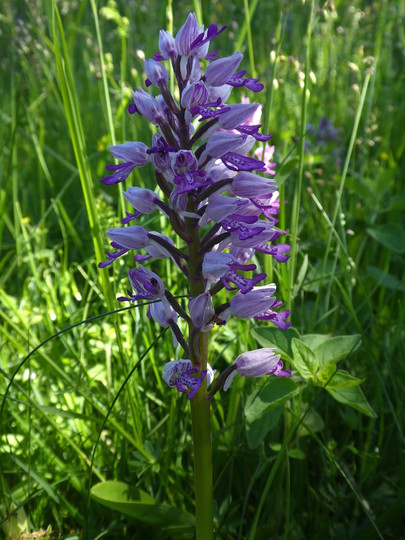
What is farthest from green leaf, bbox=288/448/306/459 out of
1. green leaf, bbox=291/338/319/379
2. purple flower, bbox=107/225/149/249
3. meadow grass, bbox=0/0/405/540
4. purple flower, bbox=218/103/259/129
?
purple flower, bbox=218/103/259/129

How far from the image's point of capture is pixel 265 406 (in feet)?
4.65

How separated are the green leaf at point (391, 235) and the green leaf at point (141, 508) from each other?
137 cm

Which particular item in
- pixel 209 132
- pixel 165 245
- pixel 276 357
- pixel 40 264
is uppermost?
pixel 209 132

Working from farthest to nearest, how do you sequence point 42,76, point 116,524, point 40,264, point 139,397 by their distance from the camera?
point 42,76 → point 40,264 → point 139,397 → point 116,524

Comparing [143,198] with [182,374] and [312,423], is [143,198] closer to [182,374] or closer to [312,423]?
[182,374]

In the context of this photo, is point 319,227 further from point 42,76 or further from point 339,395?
point 42,76

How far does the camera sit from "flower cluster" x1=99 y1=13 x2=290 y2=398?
1.16m

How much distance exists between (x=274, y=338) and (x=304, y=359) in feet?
0.37

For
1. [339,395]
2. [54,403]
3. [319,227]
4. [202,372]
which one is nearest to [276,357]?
[202,372]

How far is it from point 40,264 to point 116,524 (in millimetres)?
1328

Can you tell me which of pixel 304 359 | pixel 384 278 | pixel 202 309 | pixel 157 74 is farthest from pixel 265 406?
pixel 384 278

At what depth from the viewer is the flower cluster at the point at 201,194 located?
1.16 metres

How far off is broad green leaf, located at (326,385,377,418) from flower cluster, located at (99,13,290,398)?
28cm

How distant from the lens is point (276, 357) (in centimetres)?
128
